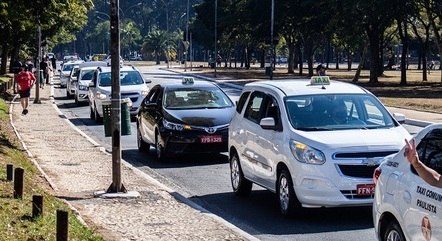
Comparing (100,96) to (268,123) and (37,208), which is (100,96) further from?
(37,208)

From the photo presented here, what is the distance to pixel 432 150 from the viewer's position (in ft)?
24.8

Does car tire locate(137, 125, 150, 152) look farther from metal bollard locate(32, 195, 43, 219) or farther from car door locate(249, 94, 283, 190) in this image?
metal bollard locate(32, 195, 43, 219)

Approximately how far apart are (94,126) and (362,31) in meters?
33.8

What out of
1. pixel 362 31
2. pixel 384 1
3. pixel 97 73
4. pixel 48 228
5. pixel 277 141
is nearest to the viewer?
pixel 48 228

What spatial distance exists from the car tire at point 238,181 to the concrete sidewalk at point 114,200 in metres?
0.91

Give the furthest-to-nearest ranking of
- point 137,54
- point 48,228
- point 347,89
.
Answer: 1. point 137,54
2. point 347,89
3. point 48,228

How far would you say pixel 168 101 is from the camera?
19.1 m

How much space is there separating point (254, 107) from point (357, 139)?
2.53 metres

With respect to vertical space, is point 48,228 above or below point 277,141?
below

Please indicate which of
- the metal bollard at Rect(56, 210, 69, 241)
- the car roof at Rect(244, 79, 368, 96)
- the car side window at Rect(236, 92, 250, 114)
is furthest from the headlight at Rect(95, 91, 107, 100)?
the metal bollard at Rect(56, 210, 69, 241)

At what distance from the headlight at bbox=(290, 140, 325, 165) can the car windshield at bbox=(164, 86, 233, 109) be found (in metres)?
7.51

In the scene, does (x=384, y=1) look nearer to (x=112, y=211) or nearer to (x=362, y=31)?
(x=362, y=31)

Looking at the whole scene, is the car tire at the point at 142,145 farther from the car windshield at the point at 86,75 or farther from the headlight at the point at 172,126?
the car windshield at the point at 86,75

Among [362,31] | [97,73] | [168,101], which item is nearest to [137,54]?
[362,31]
